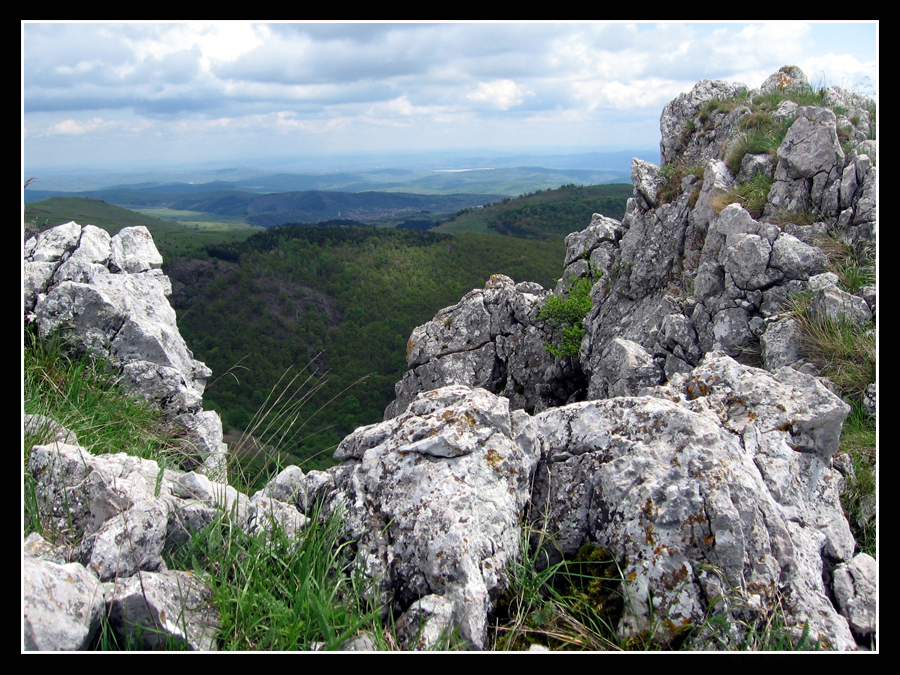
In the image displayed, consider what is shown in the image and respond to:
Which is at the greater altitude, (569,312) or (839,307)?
(839,307)

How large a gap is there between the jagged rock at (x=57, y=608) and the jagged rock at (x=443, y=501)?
1426 millimetres

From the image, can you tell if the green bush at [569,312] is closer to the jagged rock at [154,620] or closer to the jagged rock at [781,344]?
the jagged rock at [781,344]

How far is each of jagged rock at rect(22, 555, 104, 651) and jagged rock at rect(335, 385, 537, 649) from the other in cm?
143

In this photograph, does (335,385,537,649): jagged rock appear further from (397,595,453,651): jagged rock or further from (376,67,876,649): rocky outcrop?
(376,67,876,649): rocky outcrop

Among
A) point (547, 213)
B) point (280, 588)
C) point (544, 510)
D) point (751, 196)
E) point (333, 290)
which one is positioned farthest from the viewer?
point (547, 213)

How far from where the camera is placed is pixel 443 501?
3.39 meters

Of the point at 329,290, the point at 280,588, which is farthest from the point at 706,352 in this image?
the point at 329,290

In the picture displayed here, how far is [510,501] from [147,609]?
7.30ft

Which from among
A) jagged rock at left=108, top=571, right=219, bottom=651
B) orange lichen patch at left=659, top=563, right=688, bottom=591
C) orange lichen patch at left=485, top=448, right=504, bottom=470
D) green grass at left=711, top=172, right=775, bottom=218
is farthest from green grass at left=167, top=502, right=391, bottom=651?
green grass at left=711, top=172, right=775, bottom=218

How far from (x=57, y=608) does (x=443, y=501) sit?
2.13m

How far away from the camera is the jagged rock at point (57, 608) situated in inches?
95.2

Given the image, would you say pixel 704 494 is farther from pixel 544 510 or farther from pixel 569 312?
pixel 569 312
